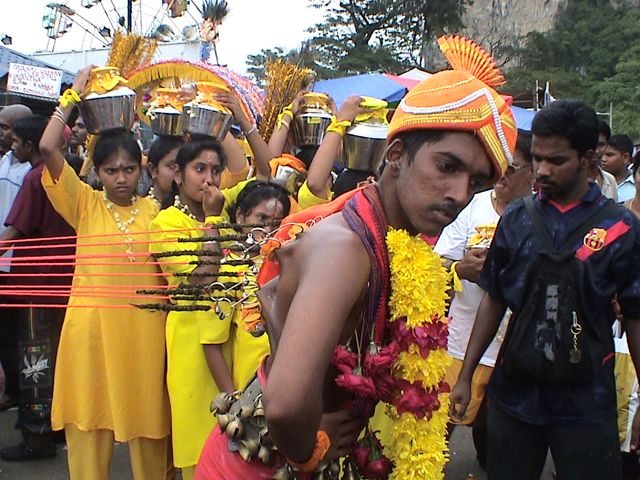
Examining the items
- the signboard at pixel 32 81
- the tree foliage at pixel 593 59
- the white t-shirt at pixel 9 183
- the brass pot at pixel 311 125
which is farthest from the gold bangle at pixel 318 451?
the tree foliage at pixel 593 59

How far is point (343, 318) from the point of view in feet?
5.08

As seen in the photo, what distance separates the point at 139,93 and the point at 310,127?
4.19 ft

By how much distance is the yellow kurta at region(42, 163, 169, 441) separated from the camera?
145 inches

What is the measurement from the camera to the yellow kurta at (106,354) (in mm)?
3672

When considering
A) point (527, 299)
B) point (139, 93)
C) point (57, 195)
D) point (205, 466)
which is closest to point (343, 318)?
point (205, 466)

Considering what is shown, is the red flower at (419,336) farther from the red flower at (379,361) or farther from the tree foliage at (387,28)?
the tree foliage at (387,28)

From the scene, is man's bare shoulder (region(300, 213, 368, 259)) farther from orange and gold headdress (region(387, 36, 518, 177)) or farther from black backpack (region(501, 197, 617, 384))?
black backpack (region(501, 197, 617, 384))

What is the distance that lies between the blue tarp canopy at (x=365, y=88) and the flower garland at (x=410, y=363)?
29.3ft

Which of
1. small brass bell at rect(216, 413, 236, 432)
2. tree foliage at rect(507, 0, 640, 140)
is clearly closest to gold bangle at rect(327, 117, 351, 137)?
small brass bell at rect(216, 413, 236, 432)

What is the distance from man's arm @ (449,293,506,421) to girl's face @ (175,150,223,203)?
1.49 m

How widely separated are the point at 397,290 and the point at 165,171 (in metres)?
2.72

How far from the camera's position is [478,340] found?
3.22m

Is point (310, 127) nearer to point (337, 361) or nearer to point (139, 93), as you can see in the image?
point (139, 93)

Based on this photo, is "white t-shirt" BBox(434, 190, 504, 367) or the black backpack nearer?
the black backpack
